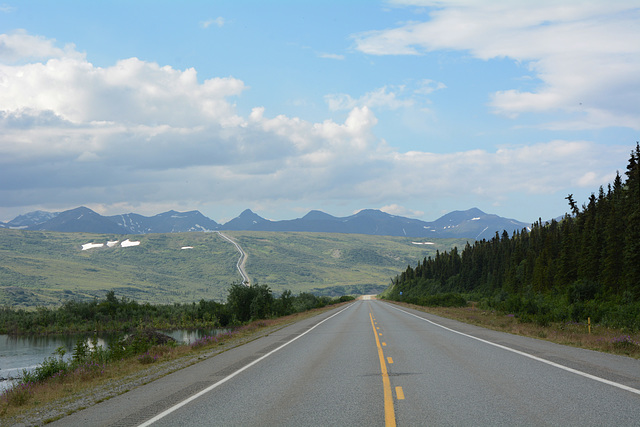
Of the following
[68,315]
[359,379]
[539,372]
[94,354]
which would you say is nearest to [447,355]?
[539,372]

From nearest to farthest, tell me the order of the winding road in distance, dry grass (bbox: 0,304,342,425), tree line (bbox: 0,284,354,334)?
1. the winding road in distance
2. dry grass (bbox: 0,304,342,425)
3. tree line (bbox: 0,284,354,334)

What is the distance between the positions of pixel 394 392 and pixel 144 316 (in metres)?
83.6

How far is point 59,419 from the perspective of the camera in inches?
367

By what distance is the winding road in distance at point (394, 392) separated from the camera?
25.8ft

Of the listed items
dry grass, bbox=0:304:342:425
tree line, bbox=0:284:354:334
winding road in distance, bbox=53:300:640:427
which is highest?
winding road in distance, bbox=53:300:640:427

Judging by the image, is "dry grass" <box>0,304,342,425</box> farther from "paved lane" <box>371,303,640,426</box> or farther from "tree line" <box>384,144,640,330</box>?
"tree line" <box>384,144,640,330</box>

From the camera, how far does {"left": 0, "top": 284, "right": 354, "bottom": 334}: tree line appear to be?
7200 cm

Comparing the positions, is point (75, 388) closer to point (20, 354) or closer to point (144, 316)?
point (20, 354)

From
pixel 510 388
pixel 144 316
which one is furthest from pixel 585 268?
pixel 144 316

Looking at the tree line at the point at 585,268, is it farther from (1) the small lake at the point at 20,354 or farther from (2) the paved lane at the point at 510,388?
(1) the small lake at the point at 20,354

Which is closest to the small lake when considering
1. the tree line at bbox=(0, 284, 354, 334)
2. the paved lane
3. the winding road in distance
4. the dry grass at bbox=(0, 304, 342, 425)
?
the dry grass at bbox=(0, 304, 342, 425)

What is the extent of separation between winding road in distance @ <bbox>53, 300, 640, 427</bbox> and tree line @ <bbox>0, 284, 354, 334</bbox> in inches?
2221

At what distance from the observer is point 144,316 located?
8631 centimetres

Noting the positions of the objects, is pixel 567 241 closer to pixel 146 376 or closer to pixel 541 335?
pixel 541 335
